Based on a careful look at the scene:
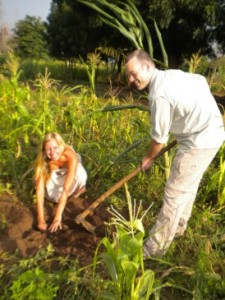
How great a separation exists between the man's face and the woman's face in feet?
2.79

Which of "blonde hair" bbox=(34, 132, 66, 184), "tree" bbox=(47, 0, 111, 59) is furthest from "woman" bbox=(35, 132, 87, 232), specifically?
"tree" bbox=(47, 0, 111, 59)

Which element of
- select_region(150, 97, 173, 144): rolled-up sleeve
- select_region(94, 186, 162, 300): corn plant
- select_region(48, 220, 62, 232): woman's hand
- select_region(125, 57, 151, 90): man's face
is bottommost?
select_region(48, 220, 62, 232): woman's hand

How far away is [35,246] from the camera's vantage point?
2.20 metres

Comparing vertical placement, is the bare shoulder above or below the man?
below

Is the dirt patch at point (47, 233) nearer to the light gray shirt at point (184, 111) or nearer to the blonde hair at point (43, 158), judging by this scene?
the blonde hair at point (43, 158)

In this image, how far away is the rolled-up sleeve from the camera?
1786mm

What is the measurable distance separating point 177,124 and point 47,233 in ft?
3.69

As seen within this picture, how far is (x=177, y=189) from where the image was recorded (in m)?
2.02

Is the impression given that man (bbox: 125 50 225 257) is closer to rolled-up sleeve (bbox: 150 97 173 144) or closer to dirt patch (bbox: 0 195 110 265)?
rolled-up sleeve (bbox: 150 97 173 144)

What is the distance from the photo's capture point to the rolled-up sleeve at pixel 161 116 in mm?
1786

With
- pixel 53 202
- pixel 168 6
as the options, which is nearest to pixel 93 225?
pixel 53 202

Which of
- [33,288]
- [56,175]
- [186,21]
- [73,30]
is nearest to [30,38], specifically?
[73,30]

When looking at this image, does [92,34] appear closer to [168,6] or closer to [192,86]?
[168,6]

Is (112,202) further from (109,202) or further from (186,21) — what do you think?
(186,21)
